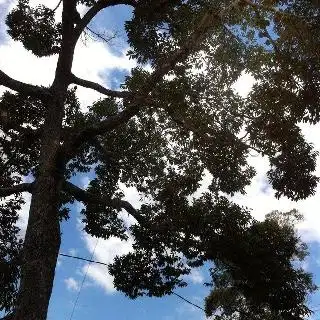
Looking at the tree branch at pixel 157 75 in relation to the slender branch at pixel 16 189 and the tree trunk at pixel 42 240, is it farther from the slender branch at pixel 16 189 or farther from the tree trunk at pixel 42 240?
the slender branch at pixel 16 189

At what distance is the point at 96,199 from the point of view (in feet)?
36.6

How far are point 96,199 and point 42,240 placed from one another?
2729 mm

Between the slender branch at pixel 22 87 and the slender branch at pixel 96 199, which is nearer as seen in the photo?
the slender branch at pixel 22 87

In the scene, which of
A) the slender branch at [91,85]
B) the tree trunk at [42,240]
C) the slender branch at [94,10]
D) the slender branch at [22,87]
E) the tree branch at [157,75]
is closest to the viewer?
the tree trunk at [42,240]

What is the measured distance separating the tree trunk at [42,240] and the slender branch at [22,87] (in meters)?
1.09

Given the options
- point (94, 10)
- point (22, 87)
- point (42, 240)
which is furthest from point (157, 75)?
point (94, 10)

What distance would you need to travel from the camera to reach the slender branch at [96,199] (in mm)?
11113

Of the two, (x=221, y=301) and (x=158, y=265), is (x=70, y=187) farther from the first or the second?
(x=221, y=301)

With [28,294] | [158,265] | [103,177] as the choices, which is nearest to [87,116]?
[103,177]

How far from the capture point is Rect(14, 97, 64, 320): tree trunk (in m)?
7.77

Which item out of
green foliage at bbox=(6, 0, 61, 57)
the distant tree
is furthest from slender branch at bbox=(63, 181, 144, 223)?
green foliage at bbox=(6, 0, 61, 57)

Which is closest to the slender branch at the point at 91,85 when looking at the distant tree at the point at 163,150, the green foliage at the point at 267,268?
the distant tree at the point at 163,150

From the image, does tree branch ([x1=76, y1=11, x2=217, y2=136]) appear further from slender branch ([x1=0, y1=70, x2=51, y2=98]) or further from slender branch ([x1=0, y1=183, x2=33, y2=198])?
slender branch ([x1=0, y1=70, x2=51, y2=98])

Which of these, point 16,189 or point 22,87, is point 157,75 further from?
point 16,189
